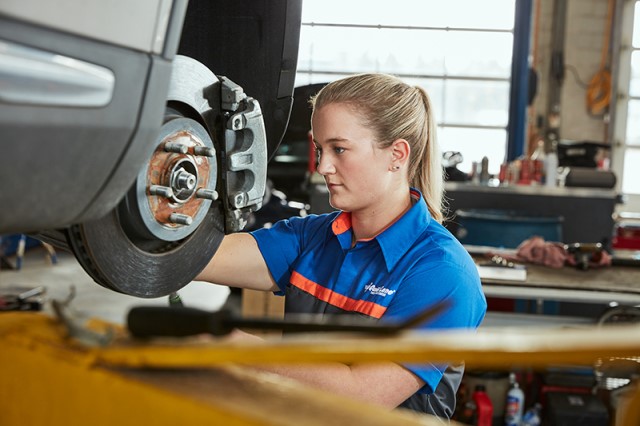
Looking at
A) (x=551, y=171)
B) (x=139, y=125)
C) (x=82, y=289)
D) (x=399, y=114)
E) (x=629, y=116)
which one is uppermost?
(x=629, y=116)

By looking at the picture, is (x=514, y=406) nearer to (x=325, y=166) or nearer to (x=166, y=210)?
(x=325, y=166)

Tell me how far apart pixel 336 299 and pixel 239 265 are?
0.20m

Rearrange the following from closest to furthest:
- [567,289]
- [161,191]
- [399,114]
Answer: [161,191] → [399,114] → [567,289]

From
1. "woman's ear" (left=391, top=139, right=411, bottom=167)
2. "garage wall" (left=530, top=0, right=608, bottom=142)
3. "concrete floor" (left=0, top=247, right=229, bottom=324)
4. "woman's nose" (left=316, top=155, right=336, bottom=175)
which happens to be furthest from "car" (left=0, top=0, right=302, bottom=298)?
"garage wall" (left=530, top=0, right=608, bottom=142)

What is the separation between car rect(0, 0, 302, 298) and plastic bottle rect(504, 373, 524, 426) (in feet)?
6.99

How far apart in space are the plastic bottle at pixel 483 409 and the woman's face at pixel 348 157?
5.99 ft

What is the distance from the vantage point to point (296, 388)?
571 mm

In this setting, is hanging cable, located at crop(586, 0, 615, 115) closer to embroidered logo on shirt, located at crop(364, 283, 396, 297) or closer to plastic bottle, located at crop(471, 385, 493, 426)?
Result: plastic bottle, located at crop(471, 385, 493, 426)

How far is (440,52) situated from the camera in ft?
26.3

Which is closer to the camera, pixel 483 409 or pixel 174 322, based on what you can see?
pixel 174 322

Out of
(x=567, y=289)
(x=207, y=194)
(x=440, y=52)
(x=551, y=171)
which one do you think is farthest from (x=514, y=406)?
(x=440, y=52)

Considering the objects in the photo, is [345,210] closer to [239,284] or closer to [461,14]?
[239,284]

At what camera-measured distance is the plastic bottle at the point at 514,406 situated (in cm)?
315

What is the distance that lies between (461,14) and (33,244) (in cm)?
463
